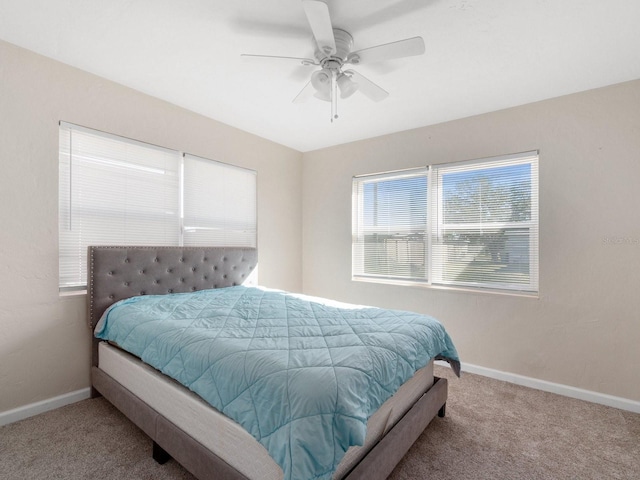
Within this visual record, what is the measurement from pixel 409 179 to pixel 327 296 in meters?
1.81

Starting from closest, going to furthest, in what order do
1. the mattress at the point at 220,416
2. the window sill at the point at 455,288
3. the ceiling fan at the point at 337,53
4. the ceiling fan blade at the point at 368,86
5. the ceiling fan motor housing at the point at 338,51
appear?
the mattress at the point at 220,416 → the ceiling fan at the point at 337,53 → the ceiling fan motor housing at the point at 338,51 → the ceiling fan blade at the point at 368,86 → the window sill at the point at 455,288

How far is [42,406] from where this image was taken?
7.09ft

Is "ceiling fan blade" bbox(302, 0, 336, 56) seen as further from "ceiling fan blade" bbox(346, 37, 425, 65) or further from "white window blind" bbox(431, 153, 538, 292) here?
"white window blind" bbox(431, 153, 538, 292)

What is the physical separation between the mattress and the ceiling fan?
1863 mm

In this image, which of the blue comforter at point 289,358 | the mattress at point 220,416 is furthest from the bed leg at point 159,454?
the blue comforter at point 289,358

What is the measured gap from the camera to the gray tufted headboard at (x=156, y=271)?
2.32 metres

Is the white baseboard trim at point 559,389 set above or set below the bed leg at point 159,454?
below

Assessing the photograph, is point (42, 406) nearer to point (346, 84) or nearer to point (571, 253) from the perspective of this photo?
point (346, 84)

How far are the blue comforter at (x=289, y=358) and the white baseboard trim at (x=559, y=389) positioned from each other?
41.9 inches

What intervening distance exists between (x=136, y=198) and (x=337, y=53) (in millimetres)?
2070

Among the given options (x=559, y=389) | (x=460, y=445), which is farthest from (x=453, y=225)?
(x=460, y=445)

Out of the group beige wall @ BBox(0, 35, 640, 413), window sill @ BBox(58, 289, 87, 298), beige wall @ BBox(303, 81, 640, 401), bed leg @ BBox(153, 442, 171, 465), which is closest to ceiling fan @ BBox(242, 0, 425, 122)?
beige wall @ BBox(0, 35, 640, 413)

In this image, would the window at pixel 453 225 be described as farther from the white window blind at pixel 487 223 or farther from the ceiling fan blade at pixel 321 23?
the ceiling fan blade at pixel 321 23

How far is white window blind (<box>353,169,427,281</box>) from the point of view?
3.40m
